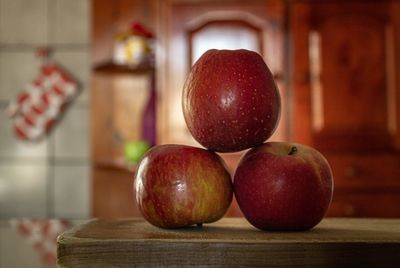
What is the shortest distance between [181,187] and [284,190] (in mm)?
109

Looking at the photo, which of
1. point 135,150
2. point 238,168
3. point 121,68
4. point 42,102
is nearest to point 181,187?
point 238,168

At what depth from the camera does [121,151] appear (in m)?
2.29

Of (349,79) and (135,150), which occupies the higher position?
(349,79)

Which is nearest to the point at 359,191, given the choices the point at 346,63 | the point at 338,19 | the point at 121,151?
the point at 346,63

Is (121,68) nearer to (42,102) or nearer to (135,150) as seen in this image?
(135,150)

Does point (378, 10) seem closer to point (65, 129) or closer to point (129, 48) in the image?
point (129, 48)

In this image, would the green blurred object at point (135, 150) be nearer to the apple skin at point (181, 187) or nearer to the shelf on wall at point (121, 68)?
the shelf on wall at point (121, 68)

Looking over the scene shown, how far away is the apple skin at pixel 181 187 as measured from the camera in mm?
626

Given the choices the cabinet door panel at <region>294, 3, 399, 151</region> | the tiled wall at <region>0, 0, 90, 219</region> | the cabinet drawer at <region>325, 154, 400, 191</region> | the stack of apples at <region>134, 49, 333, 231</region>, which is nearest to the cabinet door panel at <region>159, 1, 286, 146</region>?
the cabinet door panel at <region>294, 3, 399, 151</region>

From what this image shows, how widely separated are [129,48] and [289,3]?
0.60 metres

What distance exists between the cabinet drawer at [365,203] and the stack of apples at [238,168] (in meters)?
1.45

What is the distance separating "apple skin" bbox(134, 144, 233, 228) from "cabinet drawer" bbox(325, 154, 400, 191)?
1.47 meters

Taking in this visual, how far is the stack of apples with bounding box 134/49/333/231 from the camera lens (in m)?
0.63

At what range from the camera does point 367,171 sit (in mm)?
2055
